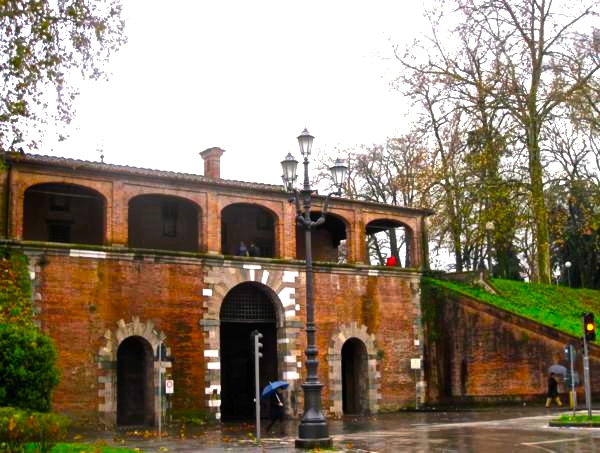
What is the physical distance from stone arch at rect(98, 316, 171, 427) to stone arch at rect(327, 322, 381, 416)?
7.35 m

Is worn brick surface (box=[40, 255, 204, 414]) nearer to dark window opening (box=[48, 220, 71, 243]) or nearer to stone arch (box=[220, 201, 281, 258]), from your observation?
dark window opening (box=[48, 220, 71, 243])

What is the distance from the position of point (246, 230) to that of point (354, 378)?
25.1 feet

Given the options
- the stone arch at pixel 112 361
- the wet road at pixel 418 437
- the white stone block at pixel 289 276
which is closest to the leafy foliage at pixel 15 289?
the stone arch at pixel 112 361

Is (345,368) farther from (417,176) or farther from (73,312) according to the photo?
(73,312)

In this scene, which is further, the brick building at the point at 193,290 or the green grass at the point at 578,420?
the brick building at the point at 193,290

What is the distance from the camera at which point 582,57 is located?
3312cm

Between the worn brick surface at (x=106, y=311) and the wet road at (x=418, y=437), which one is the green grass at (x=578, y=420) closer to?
the wet road at (x=418, y=437)

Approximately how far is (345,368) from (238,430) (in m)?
9.66

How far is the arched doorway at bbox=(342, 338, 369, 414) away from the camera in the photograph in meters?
32.7

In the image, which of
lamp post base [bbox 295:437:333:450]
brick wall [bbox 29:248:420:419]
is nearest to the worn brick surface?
brick wall [bbox 29:248:420:419]

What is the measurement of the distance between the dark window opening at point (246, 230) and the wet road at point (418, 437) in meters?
9.32

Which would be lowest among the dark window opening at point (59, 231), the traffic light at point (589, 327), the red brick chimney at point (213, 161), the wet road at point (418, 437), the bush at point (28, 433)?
the wet road at point (418, 437)

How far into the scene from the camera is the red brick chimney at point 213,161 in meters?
33.8

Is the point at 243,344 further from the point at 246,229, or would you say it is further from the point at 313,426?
the point at 313,426
